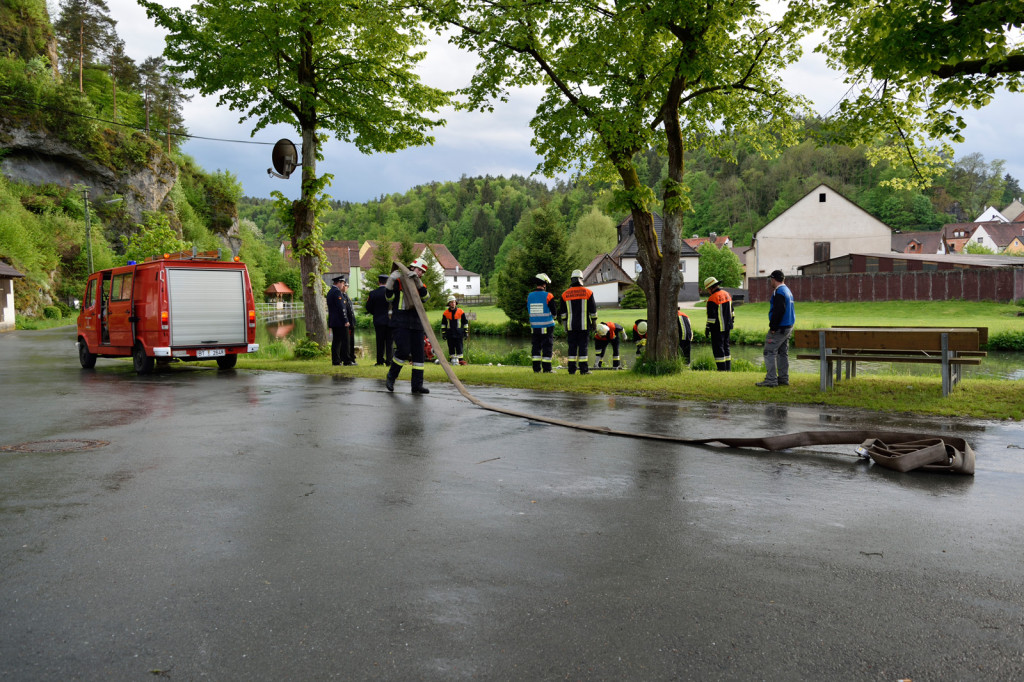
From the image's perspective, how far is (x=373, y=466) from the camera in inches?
270

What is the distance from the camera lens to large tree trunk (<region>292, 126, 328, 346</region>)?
2053 cm

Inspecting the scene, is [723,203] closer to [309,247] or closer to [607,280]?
[607,280]

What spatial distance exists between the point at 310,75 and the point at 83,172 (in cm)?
5702

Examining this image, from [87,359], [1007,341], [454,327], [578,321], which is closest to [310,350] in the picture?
[454,327]

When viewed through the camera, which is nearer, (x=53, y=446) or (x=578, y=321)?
(x=53, y=446)

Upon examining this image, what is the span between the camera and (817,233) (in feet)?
232

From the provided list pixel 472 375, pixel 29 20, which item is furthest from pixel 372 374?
pixel 29 20

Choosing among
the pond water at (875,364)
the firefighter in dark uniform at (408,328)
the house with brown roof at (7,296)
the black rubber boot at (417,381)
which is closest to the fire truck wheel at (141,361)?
the firefighter in dark uniform at (408,328)

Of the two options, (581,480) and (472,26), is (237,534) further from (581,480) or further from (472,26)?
(472,26)

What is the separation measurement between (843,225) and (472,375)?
2549 inches

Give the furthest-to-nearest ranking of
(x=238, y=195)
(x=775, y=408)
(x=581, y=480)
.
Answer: (x=238, y=195), (x=775, y=408), (x=581, y=480)

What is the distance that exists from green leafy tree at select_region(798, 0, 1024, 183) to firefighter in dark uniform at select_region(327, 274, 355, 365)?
11.2 meters

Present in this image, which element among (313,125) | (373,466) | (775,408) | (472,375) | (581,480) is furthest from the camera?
(313,125)

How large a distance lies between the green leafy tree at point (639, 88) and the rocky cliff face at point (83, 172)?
6103cm
